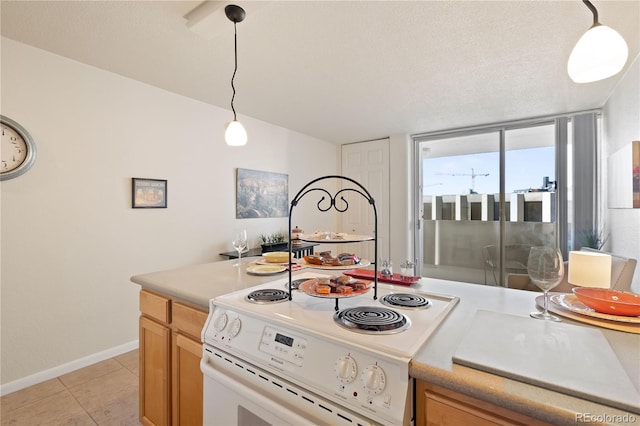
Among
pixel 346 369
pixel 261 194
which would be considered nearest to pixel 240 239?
pixel 346 369

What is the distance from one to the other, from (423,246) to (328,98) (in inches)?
111

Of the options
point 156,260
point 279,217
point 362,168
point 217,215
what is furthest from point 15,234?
point 362,168

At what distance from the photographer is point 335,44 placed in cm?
203

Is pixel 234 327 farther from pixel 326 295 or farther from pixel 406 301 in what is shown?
pixel 406 301

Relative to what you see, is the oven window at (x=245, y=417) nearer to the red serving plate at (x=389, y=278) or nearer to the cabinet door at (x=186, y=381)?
the cabinet door at (x=186, y=381)

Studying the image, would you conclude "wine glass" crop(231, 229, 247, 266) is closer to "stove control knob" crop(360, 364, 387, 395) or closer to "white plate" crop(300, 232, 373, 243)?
"white plate" crop(300, 232, 373, 243)

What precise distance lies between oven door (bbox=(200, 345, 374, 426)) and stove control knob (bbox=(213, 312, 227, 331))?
0.09 metres

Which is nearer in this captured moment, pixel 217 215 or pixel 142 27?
pixel 142 27

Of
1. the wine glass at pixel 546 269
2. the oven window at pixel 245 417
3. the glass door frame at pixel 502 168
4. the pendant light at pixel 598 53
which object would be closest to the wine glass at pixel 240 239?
the oven window at pixel 245 417

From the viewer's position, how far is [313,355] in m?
0.87

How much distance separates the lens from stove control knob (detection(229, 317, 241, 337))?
1072mm

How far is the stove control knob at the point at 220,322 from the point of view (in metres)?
1.12

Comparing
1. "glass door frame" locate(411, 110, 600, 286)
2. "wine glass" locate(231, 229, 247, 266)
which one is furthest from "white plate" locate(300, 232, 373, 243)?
"glass door frame" locate(411, 110, 600, 286)

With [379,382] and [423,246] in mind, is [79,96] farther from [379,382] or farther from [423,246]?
[423,246]
